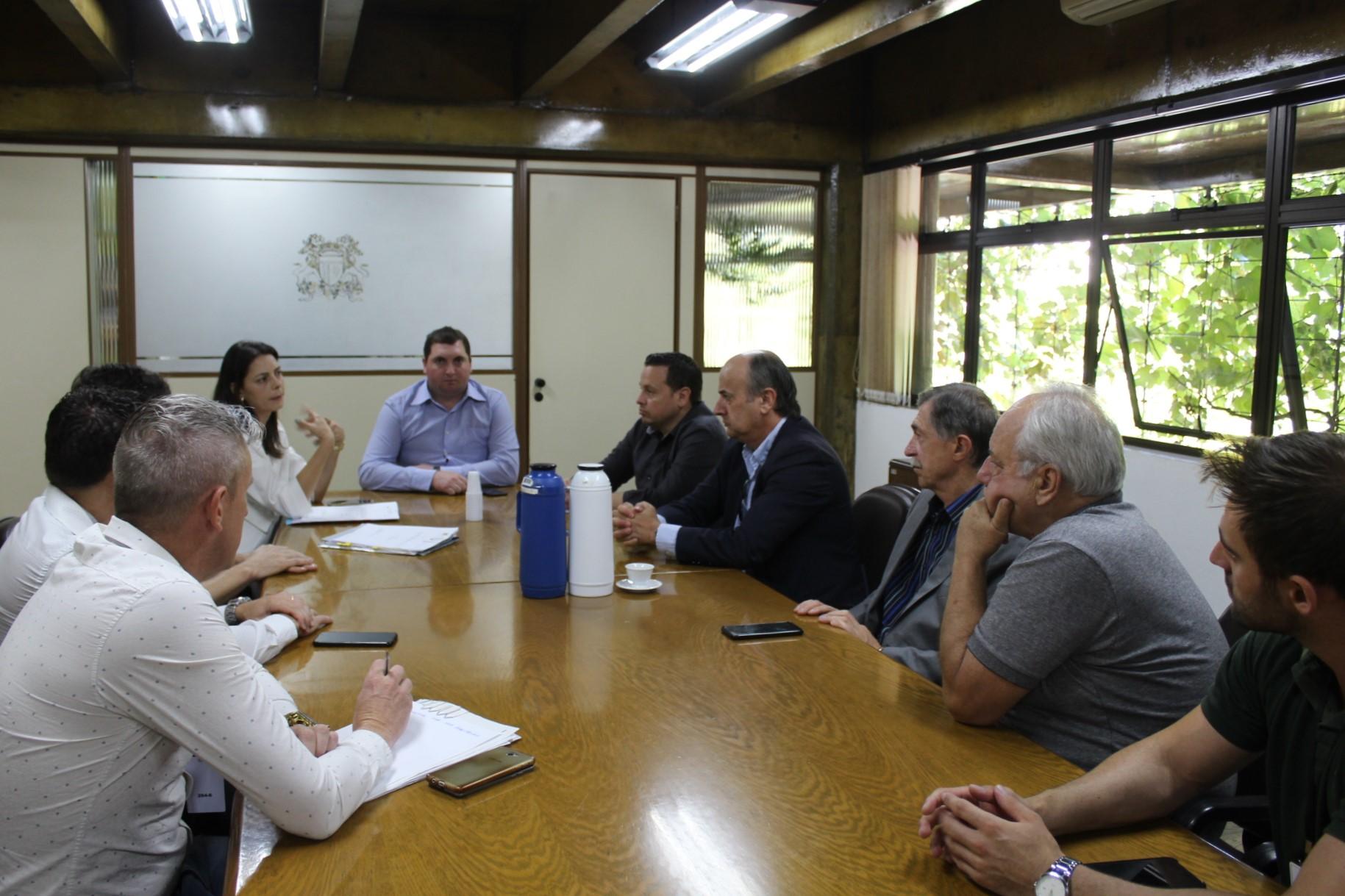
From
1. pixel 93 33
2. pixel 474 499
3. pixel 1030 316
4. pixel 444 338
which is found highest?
pixel 93 33

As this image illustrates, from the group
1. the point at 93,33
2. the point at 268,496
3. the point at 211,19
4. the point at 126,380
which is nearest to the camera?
the point at 126,380

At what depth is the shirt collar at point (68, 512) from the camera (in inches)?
78.5

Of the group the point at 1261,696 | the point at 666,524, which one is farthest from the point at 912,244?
the point at 1261,696

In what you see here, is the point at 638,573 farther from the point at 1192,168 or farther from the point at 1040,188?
the point at 1040,188

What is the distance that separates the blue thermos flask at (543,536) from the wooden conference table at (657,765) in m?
0.04

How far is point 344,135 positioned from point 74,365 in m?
1.90

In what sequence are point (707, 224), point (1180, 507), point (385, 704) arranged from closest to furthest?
point (385, 704) → point (1180, 507) → point (707, 224)

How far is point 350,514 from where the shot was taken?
346 centimetres

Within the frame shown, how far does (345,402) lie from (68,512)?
163 inches

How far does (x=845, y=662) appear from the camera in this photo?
200 cm

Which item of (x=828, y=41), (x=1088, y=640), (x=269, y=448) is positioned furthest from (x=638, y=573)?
(x=828, y=41)

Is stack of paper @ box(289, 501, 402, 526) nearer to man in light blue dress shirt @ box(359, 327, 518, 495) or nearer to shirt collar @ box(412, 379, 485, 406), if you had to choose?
man in light blue dress shirt @ box(359, 327, 518, 495)

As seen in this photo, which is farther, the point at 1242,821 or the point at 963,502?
the point at 963,502

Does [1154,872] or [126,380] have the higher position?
[126,380]
